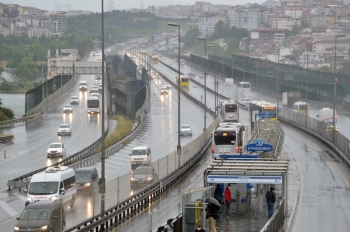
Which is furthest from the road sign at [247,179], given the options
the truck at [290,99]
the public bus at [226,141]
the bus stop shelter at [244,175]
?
the truck at [290,99]

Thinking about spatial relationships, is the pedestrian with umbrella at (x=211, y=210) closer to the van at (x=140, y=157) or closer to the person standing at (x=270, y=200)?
the person standing at (x=270, y=200)

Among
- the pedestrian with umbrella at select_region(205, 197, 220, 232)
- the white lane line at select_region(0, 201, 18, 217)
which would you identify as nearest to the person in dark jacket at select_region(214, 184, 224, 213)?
the pedestrian with umbrella at select_region(205, 197, 220, 232)

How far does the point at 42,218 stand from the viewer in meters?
26.3

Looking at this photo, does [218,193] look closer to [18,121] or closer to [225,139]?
[225,139]

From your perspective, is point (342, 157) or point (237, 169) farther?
point (342, 157)

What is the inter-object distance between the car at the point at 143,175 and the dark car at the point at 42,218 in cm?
909

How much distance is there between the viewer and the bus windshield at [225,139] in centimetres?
5356

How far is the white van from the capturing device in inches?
1359

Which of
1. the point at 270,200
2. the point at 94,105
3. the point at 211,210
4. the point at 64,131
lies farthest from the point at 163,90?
the point at 211,210

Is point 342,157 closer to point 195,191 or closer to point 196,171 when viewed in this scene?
point 196,171

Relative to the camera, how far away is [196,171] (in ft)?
164

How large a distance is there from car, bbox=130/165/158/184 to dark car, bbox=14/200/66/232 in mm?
9090

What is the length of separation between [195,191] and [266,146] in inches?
674

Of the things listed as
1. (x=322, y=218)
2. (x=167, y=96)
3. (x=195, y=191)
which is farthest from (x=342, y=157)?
(x=167, y=96)
